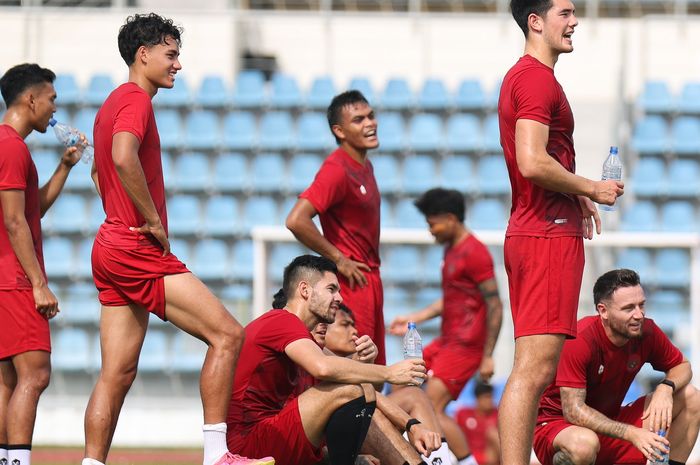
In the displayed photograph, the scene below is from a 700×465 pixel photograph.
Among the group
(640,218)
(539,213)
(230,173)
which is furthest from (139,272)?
(640,218)

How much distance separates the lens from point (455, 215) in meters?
9.72

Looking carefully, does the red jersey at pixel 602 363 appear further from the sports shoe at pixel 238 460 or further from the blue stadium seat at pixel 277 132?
the blue stadium seat at pixel 277 132

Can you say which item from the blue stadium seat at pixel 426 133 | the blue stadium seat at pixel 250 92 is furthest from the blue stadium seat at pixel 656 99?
the blue stadium seat at pixel 250 92

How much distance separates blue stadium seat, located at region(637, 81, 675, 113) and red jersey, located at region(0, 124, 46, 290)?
455 inches

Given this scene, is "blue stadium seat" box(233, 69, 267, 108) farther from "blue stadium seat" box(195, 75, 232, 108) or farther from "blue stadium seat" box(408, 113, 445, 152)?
"blue stadium seat" box(408, 113, 445, 152)

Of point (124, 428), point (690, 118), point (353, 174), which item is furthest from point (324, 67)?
point (353, 174)

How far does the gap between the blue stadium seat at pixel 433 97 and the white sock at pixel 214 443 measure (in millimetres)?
11564

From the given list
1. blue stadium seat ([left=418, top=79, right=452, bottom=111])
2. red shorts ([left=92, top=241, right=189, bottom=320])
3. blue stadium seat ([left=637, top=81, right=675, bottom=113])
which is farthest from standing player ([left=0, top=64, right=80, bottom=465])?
blue stadium seat ([left=637, top=81, right=675, bottom=113])

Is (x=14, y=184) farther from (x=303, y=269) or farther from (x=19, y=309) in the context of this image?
(x=303, y=269)

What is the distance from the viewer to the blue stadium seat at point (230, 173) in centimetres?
1667

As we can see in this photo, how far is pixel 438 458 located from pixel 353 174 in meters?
2.04

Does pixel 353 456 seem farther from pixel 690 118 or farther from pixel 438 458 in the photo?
pixel 690 118

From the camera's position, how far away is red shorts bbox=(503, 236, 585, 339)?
605 centimetres

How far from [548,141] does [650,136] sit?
1120cm
